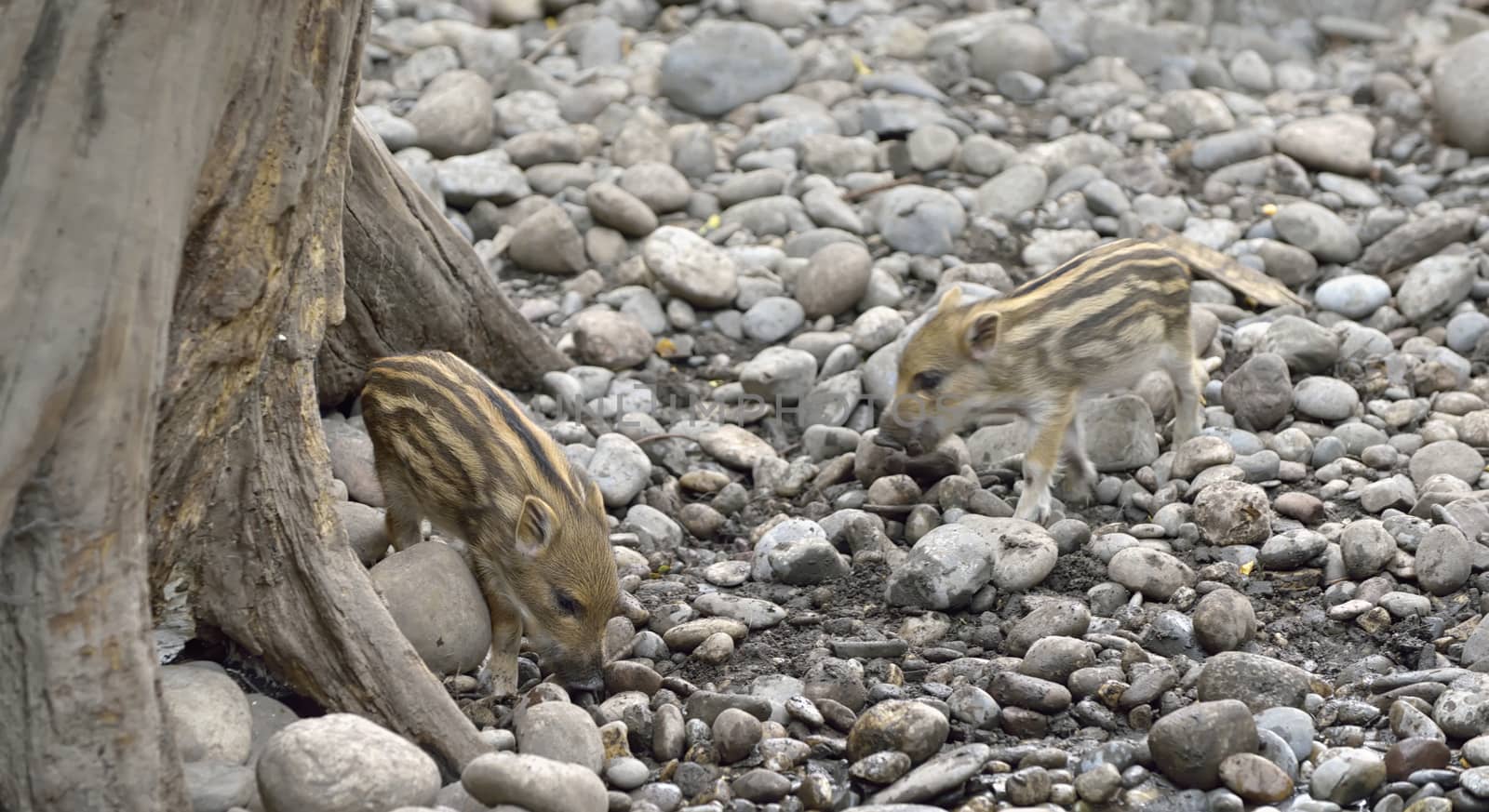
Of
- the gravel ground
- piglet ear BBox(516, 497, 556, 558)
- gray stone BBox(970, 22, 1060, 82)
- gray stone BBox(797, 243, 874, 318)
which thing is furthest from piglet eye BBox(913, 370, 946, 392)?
gray stone BBox(970, 22, 1060, 82)

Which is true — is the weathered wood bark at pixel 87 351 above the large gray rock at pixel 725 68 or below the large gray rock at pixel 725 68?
above

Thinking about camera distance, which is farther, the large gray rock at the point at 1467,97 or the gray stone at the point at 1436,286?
the large gray rock at the point at 1467,97

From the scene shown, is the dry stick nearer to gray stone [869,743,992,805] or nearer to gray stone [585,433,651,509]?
gray stone [585,433,651,509]

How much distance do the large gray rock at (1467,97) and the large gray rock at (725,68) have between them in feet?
13.5

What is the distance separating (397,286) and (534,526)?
198 centimetres

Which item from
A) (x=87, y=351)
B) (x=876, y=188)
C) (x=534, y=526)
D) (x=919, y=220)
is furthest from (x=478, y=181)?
(x=87, y=351)

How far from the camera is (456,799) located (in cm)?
400

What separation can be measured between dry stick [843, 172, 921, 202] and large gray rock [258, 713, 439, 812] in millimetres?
5822

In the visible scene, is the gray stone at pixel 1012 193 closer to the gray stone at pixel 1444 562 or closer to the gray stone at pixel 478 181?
the gray stone at pixel 478 181

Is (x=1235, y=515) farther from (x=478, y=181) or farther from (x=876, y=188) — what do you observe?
(x=478, y=181)

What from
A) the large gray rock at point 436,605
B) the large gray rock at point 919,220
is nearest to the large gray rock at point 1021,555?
the large gray rock at point 436,605

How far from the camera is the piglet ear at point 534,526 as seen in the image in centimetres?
492

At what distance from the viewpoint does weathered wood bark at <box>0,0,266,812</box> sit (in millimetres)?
3141

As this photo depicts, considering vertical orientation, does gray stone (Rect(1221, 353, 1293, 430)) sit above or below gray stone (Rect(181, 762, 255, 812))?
below
